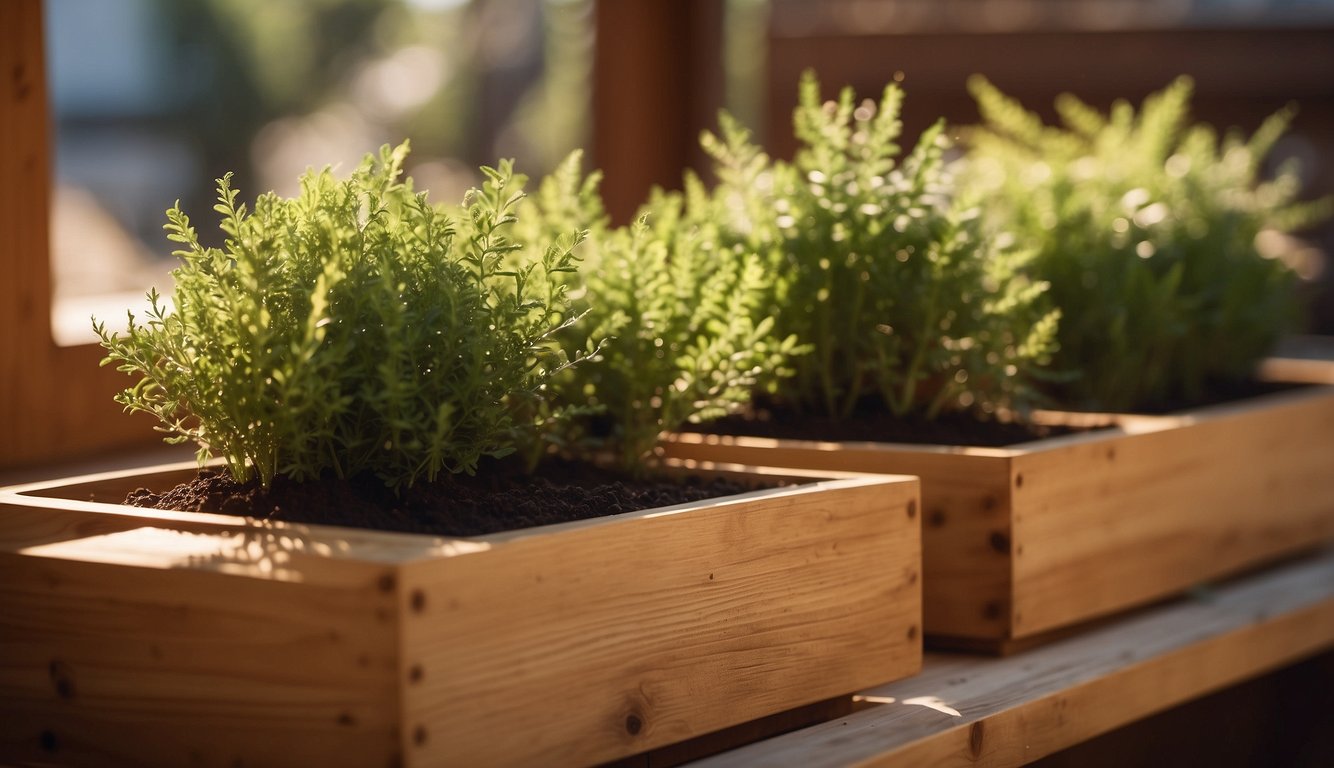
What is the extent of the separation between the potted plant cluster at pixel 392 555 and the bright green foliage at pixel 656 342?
80mm

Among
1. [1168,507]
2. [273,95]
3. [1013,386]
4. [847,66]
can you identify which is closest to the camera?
[1013,386]

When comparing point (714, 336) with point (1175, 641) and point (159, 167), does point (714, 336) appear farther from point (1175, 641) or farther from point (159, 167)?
point (159, 167)

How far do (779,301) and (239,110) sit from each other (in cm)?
1753

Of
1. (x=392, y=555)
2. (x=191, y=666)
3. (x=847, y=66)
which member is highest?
(x=847, y=66)

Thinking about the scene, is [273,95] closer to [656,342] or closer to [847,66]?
[847,66]

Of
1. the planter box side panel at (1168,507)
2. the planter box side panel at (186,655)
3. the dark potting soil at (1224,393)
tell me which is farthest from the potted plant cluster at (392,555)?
the dark potting soil at (1224,393)

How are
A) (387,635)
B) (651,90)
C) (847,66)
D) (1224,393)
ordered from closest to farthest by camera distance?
(387,635) → (1224,393) → (651,90) → (847,66)

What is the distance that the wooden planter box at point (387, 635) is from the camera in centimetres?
142

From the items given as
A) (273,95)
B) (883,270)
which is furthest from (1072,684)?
(273,95)

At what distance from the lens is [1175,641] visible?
240cm

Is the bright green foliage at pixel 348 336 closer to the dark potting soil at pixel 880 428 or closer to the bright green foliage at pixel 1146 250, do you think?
the dark potting soil at pixel 880 428

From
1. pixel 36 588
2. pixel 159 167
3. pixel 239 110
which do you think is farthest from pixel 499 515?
pixel 239 110

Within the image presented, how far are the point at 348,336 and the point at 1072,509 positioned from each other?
125 centimetres

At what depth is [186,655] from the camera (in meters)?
1.51
